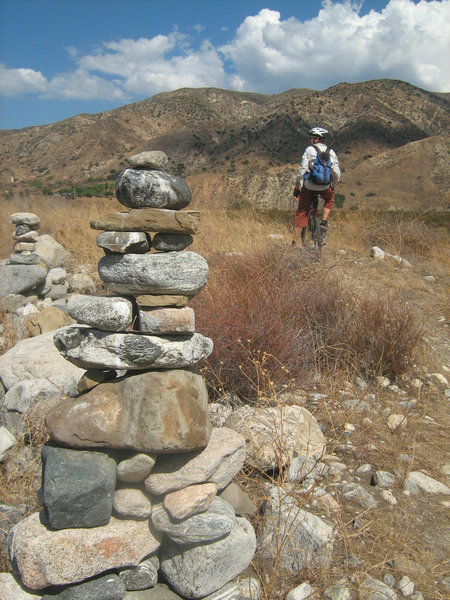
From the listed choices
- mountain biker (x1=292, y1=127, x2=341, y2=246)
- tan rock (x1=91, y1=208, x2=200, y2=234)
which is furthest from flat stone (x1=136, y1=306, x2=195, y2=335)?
mountain biker (x1=292, y1=127, x2=341, y2=246)

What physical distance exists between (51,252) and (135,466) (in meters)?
6.95


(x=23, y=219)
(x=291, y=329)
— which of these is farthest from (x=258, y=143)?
(x=291, y=329)

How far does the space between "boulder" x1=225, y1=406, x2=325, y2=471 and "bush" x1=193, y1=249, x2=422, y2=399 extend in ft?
0.91

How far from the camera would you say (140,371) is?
2393mm

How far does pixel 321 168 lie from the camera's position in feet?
21.7

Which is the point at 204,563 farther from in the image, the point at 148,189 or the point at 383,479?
the point at 148,189

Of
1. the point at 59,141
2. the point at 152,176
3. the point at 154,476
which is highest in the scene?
the point at 59,141

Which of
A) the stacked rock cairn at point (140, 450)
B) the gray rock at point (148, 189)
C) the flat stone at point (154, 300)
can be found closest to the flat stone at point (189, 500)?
the stacked rock cairn at point (140, 450)

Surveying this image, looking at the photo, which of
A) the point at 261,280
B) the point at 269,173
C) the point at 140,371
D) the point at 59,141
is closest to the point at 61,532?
the point at 140,371

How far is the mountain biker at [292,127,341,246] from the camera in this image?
6699 mm

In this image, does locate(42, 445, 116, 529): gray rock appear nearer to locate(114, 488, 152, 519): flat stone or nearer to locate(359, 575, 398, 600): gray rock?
locate(114, 488, 152, 519): flat stone

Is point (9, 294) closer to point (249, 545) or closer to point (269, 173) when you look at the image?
point (249, 545)

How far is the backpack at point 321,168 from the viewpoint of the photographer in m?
6.61

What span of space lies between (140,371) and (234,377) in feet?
4.50
